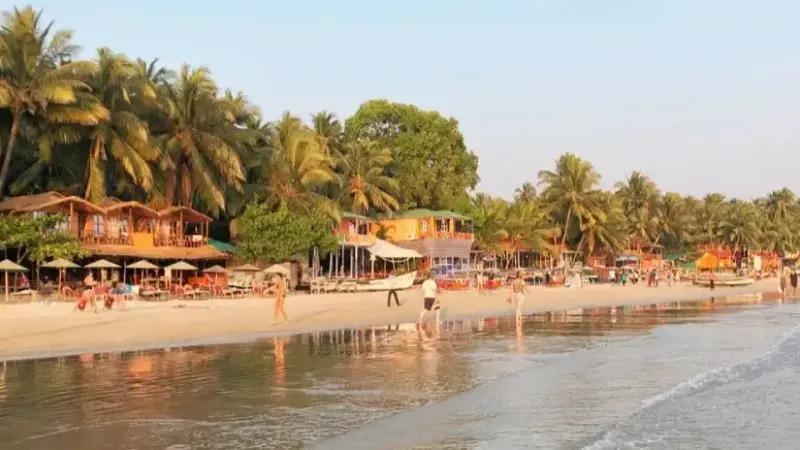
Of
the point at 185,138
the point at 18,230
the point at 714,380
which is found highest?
the point at 185,138

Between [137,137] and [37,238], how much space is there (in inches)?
322

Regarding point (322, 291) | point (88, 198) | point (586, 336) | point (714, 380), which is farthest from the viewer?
point (322, 291)

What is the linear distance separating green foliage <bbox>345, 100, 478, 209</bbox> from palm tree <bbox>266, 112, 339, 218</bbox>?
544 inches

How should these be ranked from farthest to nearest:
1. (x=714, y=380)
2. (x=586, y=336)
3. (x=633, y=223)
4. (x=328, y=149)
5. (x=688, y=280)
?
(x=633, y=223) < (x=688, y=280) < (x=328, y=149) < (x=586, y=336) < (x=714, y=380)

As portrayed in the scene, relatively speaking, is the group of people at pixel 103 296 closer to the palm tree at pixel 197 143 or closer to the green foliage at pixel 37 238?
the green foliage at pixel 37 238

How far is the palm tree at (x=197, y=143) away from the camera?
149 ft

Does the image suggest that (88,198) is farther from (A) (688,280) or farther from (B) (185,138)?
(A) (688,280)

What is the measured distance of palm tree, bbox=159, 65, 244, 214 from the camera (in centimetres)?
4534

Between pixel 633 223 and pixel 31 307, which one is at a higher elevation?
pixel 633 223

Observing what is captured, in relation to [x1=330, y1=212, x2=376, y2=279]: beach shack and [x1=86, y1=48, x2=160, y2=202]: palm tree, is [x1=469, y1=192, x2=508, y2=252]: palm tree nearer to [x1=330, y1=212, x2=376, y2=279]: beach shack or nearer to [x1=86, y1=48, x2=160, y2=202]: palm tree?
[x1=330, y1=212, x2=376, y2=279]: beach shack

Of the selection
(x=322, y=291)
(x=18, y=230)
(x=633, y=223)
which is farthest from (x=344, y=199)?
(x=633, y=223)

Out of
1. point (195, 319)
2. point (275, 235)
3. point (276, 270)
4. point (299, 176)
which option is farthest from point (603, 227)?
point (195, 319)

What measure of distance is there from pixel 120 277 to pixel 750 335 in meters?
31.7

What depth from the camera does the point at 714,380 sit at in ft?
44.5
